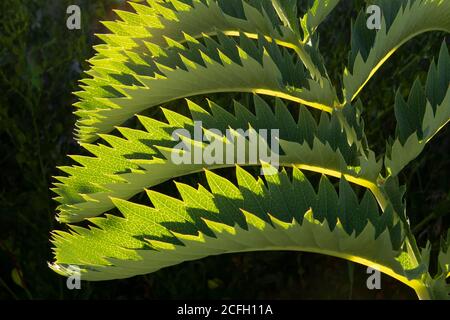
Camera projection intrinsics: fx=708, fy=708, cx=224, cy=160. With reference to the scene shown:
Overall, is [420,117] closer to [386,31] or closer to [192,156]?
[386,31]

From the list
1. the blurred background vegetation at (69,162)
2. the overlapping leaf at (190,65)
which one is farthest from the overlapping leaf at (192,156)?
the blurred background vegetation at (69,162)

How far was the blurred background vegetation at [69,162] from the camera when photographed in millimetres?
2246

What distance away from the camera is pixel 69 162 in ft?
7.74

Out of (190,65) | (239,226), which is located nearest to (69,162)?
(190,65)

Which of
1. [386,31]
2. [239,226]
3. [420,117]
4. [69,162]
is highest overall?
[69,162]

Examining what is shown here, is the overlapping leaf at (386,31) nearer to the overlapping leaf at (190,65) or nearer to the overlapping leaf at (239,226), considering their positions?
the overlapping leaf at (190,65)

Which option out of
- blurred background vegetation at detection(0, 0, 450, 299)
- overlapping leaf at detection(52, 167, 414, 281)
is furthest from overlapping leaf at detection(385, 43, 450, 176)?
blurred background vegetation at detection(0, 0, 450, 299)

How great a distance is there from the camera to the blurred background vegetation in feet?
7.37

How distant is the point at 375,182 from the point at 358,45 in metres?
0.23

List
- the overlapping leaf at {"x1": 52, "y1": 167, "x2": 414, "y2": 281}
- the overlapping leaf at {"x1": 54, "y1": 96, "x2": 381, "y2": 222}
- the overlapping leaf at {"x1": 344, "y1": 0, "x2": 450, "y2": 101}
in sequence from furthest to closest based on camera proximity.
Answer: the overlapping leaf at {"x1": 344, "y1": 0, "x2": 450, "y2": 101}, the overlapping leaf at {"x1": 54, "y1": 96, "x2": 381, "y2": 222}, the overlapping leaf at {"x1": 52, "y1": 167, "x2": 414, "y2": 281}

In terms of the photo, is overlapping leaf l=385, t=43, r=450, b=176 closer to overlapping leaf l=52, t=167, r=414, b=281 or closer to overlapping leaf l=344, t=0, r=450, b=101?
overlapping leaf l=344, t=0, r=450, b=101

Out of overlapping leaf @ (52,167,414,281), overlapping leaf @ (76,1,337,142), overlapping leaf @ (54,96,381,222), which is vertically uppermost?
overlapping leaf @ (76,1,337,142)

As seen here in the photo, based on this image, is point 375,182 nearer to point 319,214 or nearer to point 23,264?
point 319,214
